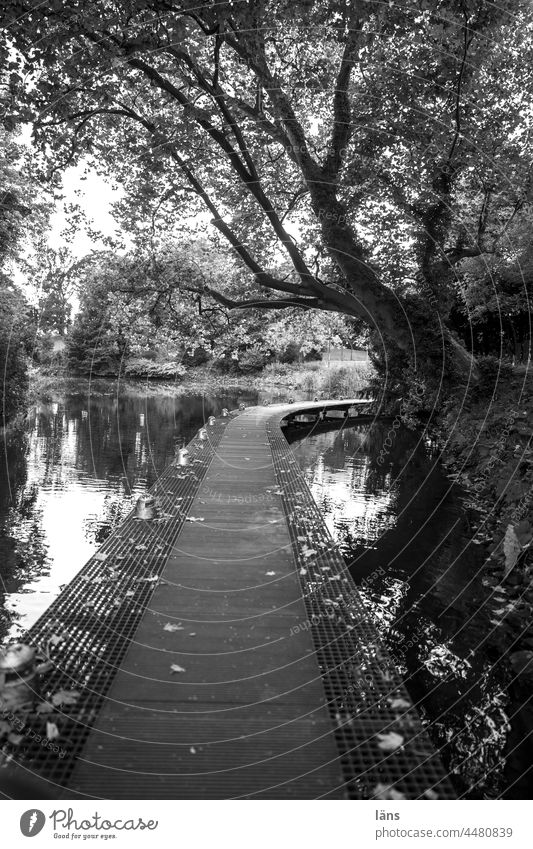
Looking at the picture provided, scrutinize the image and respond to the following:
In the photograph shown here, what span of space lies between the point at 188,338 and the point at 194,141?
5369mm

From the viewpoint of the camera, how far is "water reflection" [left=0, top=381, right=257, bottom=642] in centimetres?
670

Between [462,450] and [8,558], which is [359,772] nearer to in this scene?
[8,558]

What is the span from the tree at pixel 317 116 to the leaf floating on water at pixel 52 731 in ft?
21.7

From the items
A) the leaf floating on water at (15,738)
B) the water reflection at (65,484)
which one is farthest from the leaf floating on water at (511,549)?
the leaf floating on water at (15,738)

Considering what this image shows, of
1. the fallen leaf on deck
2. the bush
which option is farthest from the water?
the bush

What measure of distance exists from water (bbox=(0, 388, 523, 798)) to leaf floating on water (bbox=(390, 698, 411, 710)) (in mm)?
1066

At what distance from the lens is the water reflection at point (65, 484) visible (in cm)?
670

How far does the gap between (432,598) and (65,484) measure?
8295 millimetres

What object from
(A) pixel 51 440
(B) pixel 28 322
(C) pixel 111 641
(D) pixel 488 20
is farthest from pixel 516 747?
(B) pixel 28 322

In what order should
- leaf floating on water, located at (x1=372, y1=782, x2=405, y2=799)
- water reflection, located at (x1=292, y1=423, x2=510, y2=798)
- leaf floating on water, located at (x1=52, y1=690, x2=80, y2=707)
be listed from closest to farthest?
leaf floating on water, located at (x1=372, y1=782, x2=405, y2=799), leaf floating on water, located at (x1=52, y1=690, x2=80, y2=707), water reflection, located at (x1=292, y1=423, x2=510, y2=798)

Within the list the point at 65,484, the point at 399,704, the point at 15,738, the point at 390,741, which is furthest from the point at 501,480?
the point at 65,484

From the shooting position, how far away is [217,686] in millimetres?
3359

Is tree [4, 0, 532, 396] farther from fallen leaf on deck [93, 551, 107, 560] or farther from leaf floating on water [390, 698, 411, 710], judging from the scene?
leaf floating on water [390, 698, 411, 710]

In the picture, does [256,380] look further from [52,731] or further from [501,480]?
[52,731]
